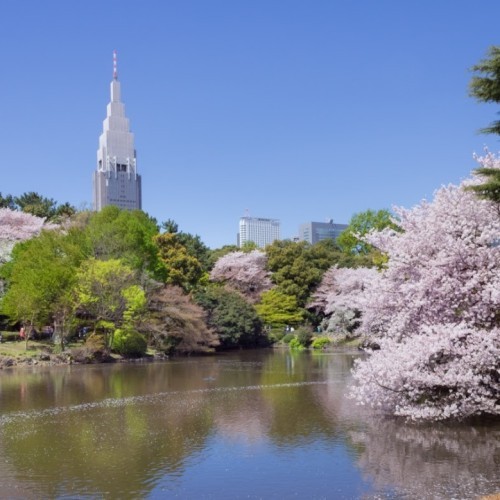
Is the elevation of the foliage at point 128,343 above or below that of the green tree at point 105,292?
below

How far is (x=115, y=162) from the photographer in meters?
145

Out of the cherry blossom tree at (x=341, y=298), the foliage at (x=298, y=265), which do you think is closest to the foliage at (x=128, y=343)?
the cherry blossom tree at (x=341, y=298)

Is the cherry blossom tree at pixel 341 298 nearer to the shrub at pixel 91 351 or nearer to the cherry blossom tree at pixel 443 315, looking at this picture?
the shrub at pixel 91 351

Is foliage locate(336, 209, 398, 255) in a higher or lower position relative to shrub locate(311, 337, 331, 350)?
higher

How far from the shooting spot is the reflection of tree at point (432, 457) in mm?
9328

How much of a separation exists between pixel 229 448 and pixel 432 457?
388cm

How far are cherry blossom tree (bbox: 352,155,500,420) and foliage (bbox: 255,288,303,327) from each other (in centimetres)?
3449

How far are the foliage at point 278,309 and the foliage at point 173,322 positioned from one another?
11265 millimetres

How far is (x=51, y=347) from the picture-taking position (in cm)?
3341

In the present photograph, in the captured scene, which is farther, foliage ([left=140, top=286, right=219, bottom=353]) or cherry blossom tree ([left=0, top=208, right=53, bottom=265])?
cherry blossom tree ([left=0, top=208, right=53, bottom=265])

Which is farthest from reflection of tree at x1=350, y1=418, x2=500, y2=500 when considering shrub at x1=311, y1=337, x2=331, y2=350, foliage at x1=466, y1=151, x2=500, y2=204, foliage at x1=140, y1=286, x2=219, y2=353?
shrub at x1=311, y1=337, x2=331, y2=350

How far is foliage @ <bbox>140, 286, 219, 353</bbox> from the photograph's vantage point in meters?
36.7

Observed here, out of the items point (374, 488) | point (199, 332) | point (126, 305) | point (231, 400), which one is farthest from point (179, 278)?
point (374, 488)

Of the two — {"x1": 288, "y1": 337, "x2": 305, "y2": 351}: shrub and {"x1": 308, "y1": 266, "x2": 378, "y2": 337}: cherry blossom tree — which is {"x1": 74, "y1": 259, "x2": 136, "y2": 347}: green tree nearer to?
{"x1": 288, "y1": 337, "x2": 305, "y2": 351}: shrub
